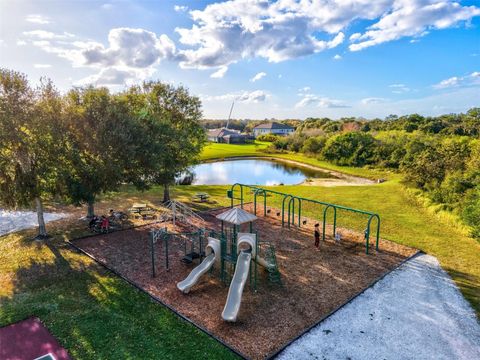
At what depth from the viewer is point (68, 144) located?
14656 mm

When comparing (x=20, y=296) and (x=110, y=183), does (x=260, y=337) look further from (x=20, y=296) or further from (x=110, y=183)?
(x=110, y=183)

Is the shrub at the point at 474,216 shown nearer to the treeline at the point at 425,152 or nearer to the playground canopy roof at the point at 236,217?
the treeline at the point at 425,152

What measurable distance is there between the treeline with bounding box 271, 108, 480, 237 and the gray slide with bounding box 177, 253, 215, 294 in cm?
1235

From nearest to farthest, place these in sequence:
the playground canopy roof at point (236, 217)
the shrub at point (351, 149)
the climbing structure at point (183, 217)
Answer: the playground canopy roof at point (236, 217), the climbing structure at point (183, 217), the shrub at point (351, 149)

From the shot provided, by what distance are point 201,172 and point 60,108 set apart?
31.6 m

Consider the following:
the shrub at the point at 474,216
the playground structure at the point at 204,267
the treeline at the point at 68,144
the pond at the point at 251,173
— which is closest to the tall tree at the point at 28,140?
the treeline at the point at 68,144

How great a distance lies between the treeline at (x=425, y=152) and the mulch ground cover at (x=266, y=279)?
20.6 feet

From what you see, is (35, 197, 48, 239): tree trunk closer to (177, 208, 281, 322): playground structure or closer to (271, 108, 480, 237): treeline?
(177, 208, 281, 322): playground structure

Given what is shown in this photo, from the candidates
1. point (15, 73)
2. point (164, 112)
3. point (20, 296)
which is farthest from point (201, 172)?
point (20, 296)

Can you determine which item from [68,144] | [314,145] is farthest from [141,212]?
[314,145]

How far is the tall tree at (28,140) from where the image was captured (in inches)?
524

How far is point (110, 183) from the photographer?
1569 centimetres

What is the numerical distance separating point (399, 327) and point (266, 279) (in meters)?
4.61

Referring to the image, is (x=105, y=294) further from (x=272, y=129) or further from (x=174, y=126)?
(x=272, y=129)
